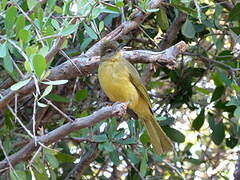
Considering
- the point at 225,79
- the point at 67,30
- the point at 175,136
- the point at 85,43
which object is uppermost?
the point at 67,30

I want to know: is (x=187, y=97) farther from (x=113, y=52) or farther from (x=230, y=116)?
(x=113, y=52)

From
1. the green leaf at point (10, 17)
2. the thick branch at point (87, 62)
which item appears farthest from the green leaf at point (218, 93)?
the green leaf at point (10, 17)

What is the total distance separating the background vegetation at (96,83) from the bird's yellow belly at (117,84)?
139mm

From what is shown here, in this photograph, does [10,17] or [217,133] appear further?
[217,133]

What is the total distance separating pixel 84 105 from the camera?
3.95 meters

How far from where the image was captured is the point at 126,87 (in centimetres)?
346

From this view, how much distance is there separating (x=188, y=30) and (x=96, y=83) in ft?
3.30

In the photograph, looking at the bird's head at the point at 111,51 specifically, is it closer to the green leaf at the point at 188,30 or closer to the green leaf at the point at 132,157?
the green leaf at the point at 188,30

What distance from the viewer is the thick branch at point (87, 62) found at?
2586 mm

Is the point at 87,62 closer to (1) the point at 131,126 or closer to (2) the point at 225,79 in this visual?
(1) the point at 131,126

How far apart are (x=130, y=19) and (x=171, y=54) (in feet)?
1.51

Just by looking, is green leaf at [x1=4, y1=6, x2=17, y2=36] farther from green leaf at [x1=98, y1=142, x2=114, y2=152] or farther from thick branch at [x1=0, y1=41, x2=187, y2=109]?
green leaf at [x1=98, y1=142, x2=114, y2=152]

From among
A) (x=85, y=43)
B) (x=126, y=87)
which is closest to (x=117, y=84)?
(x=126, y=87)

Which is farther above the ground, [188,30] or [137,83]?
[188,30]
